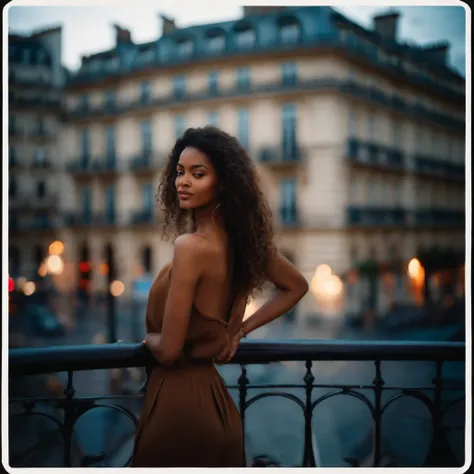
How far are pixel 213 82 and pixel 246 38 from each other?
4.14 ft

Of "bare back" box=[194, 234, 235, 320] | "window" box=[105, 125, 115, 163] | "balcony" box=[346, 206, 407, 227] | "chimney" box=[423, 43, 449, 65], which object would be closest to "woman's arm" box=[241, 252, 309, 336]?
"bare back" box=[194, 234, 235, 320]

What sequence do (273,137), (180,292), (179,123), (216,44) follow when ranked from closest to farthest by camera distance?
(180,292), (216,44), (179,123), (273,137)

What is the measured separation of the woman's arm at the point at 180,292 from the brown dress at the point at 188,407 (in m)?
0.07

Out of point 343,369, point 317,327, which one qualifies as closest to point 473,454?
point 343,369

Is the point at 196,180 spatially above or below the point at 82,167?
below

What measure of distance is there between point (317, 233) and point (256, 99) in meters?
2.30

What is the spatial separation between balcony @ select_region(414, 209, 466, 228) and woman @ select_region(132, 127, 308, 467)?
0.95 metres

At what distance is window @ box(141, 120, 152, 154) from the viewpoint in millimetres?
8141

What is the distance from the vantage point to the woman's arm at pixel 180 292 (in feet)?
3.40

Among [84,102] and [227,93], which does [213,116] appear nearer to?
[227,93]

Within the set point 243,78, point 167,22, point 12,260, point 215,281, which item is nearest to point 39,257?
point 12,260

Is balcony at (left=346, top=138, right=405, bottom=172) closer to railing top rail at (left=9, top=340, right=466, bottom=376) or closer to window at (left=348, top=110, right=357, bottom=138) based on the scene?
window at (left=348, top=110, right=357, bottom=138)

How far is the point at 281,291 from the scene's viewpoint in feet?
4.08

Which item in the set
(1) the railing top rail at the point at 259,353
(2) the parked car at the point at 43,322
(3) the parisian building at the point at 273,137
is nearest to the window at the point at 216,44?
(3) the parisian building at the point at 273,137
